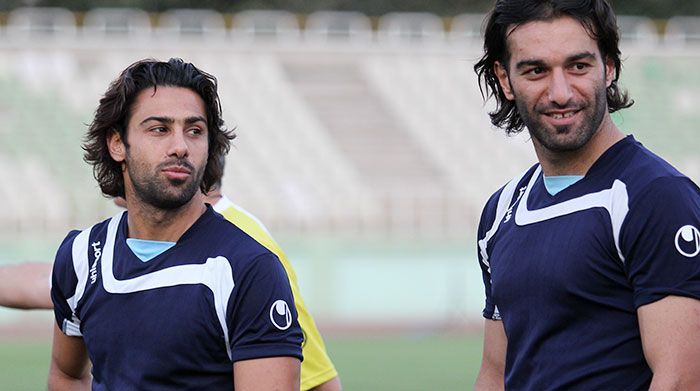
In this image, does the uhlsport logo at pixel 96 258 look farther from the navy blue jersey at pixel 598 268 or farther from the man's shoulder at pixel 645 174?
the man's shoulder at pixel 645 174

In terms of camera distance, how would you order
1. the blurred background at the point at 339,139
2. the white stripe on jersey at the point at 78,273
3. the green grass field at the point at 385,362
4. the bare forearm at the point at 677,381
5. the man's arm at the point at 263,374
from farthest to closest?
the blurred background at the point at 339,139, the green grass field at the point at 385,362, the white stripe on jersey at the point at 78,273, the man's arm at the point at 263,374, the bare forearm at the point at 677,381

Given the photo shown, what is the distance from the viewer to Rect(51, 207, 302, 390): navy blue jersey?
3.69m

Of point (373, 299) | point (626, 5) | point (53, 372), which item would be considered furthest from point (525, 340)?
point (626, 5)

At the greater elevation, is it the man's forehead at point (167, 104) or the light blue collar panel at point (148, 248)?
the man's forehead at point (167, 104)

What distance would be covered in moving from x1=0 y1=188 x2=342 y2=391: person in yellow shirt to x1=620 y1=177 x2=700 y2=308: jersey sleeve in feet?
5.32

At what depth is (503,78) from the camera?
3.74 m

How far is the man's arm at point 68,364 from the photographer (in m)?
4.25

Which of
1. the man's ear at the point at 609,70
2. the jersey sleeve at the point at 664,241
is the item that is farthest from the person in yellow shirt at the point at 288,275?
the jersey sleeve at the point at 664,241

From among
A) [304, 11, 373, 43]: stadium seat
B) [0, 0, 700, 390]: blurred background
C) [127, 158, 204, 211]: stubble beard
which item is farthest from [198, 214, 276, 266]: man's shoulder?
[304, 11, 373, 43]: stadium seat

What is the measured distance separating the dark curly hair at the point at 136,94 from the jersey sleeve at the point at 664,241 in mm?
1400

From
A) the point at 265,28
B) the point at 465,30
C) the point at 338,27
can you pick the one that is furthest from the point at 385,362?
the point at 338,27

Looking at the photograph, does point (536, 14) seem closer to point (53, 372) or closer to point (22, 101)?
point (53, 372)

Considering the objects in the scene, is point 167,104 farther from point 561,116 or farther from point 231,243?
point 561,116

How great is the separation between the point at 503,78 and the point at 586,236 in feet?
2.08
